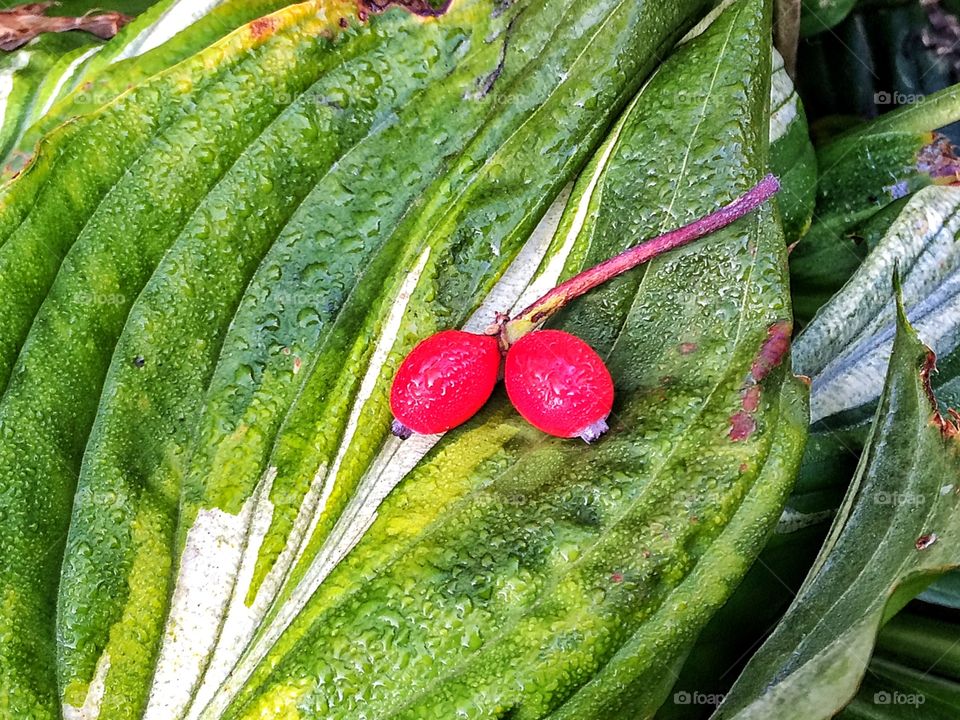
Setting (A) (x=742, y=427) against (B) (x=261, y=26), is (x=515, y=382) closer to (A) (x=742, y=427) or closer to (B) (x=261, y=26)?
(A) (x=742, y=427)

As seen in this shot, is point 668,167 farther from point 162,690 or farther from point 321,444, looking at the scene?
point 162,690

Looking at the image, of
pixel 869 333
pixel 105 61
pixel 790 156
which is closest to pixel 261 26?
pixel 105 61

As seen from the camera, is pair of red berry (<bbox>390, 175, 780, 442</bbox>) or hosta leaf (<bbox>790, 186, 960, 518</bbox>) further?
hosta leaf (<bbox>790, 186, 960, 518</bbox>)

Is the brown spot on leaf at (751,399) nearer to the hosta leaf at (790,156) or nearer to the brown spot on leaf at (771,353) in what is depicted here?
the brown spot on leaf at (771,353)

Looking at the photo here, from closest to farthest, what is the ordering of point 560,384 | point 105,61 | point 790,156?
point 560,384 < point 105,61 < point 790,156

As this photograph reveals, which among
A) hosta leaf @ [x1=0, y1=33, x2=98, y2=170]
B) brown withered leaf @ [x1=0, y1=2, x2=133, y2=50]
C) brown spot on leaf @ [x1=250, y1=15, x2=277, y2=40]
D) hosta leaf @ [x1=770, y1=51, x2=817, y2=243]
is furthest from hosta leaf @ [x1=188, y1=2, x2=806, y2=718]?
brown withered leaf @ [x1=0, y1=2, x2=133, y2=50]

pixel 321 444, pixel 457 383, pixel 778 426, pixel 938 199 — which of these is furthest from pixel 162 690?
pixel 938 199

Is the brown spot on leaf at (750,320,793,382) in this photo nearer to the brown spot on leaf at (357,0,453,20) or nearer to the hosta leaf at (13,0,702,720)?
the hosta leaf at (13,0,702,720)

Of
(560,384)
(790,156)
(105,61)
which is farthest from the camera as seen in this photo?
(790,156)
